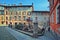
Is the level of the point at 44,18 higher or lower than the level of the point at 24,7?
lower

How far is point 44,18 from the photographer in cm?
7275

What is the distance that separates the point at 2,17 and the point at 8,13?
403cm

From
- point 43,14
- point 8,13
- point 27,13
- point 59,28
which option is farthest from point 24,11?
point 59,28

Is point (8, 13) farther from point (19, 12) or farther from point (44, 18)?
point (44, 18)

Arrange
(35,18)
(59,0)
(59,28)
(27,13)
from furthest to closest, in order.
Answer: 1. (27,13)
2. (35,18)
3. (59,28)
4. (59,0)

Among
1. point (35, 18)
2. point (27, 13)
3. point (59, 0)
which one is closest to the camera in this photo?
point (59, 0)

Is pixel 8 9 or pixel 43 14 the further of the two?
pixel 8 9

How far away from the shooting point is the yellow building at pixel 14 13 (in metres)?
86.6

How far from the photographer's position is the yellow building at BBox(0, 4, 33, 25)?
86.6 metres

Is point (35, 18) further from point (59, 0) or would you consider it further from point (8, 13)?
point (59, 0)

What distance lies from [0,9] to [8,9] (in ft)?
14.3

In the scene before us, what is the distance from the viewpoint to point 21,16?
87.8 meters

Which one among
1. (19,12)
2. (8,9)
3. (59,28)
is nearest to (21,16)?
(19,12)

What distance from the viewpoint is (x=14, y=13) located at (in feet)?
290
